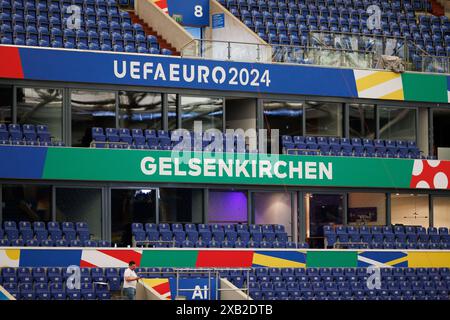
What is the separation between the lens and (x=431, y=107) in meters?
31.0

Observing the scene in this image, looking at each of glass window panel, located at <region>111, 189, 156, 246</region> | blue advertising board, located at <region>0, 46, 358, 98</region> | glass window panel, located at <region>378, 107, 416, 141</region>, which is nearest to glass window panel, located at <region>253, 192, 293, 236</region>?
blue advertising board, located at <region>0, 46, 358, 98</region>

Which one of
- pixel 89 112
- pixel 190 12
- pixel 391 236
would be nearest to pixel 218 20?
pixel 190 12

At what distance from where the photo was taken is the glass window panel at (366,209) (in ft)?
96.6

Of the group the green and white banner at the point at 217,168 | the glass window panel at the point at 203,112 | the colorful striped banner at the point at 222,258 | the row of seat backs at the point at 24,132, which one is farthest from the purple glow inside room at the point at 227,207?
the row of seat backs at the point at 24,132

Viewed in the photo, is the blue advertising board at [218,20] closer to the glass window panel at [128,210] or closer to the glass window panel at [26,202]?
the glass window panel at [128,210]

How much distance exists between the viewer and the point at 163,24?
97.8ft

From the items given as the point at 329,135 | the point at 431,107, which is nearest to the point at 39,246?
the point at 329,135

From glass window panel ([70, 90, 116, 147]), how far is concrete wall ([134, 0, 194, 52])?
9.48 feet

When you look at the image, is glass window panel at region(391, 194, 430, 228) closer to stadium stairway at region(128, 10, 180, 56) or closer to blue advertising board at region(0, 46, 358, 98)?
blue advertising board at region(0, 46, 358, 98)

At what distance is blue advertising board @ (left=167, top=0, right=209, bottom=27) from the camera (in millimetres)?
32031

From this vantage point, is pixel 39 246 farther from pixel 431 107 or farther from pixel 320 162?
pixel 431 107

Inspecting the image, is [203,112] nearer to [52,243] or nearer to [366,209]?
[366,209]

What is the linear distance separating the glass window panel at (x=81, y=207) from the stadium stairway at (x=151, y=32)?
5165 millimetres

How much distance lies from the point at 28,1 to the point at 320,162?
8649mm
